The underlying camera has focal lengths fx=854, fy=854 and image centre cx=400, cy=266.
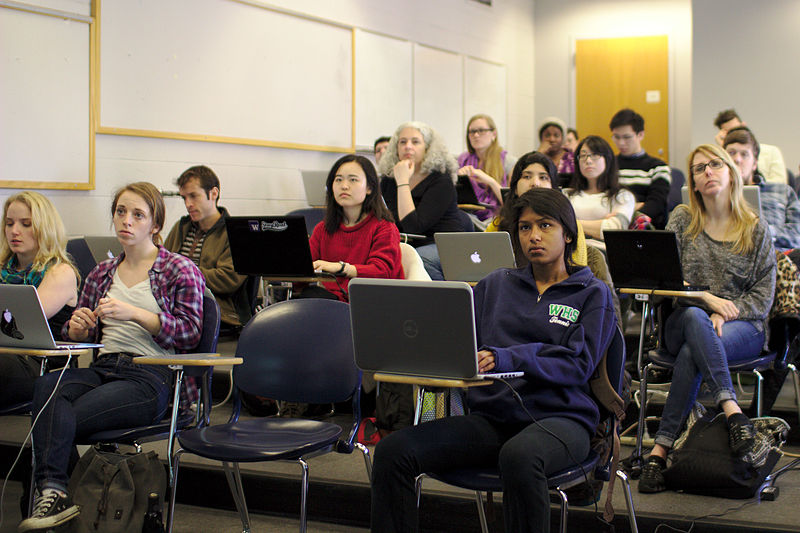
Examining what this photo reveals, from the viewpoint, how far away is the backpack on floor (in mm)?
2439

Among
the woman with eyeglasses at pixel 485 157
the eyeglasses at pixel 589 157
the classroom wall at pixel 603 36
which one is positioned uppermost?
the classroom wall at pixel 603 36

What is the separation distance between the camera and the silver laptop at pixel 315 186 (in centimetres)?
589

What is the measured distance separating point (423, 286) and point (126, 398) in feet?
3.64

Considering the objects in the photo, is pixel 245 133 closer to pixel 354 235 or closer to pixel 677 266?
pixel 354 235

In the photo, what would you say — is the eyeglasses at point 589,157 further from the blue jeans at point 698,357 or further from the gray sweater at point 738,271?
the blue jeans at point 698,357

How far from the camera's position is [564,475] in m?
2.04

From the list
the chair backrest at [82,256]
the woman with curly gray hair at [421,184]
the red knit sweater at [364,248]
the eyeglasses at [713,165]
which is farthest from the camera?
the woman with curly gray hair at [421,184]

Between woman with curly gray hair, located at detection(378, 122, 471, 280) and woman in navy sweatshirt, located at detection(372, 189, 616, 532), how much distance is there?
192 cm

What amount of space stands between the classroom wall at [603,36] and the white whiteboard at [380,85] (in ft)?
6.96

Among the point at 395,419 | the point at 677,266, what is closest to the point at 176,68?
the point at 395,419

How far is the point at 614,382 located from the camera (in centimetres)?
222

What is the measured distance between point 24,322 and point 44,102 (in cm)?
244

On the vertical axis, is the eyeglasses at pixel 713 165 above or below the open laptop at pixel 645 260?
above

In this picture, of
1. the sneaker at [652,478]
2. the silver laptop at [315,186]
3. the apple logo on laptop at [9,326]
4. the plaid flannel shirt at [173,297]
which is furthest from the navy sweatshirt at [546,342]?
the silver laptop at [315,186]
